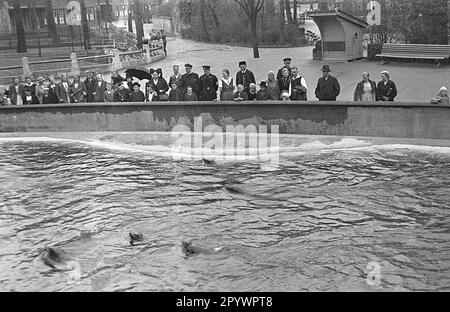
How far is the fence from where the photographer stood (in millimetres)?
32656

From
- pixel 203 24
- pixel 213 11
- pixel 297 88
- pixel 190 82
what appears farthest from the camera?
pixel 203 24

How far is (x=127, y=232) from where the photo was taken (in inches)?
400

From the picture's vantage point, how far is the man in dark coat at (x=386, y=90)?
15.0m

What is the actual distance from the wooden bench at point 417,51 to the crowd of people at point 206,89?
8370 millimetres

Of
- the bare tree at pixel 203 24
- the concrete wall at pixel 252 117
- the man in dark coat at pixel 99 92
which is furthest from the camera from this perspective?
the bare tree at pixel 203 24

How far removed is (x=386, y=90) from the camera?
1505cm

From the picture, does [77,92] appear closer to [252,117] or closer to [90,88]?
[90,88]

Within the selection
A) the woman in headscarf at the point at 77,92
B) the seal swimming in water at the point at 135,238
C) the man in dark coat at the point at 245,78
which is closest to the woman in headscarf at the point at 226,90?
the man in dark coat at the point at 245,78

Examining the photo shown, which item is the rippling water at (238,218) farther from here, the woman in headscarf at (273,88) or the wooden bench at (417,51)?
the wooden bench at (417,51)

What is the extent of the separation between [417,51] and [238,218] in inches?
654

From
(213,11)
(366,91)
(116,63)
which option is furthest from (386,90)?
(213,11)

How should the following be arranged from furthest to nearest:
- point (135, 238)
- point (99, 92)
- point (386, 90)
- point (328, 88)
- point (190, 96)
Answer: point (99, 92)
point (190, 96)
point (328, 88)
point (386, 90)
point (135, 238)

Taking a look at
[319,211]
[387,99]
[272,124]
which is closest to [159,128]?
[272,124]

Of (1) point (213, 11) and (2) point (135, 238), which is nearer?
(2) point (135, 238)
